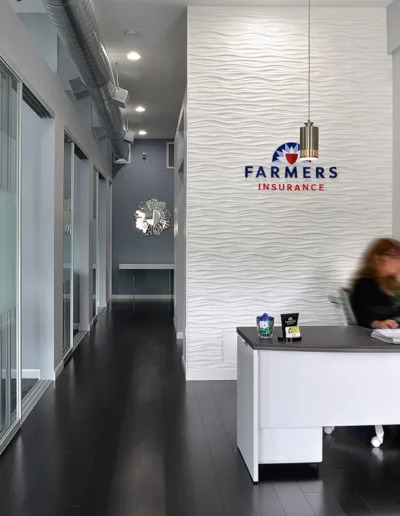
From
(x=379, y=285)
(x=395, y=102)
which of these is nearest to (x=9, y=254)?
(x=379, y=285)

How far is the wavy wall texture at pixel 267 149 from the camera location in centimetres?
688

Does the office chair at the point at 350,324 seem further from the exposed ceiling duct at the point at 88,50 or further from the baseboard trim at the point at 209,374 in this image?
the exposed ceiling duct at the point at 88,50

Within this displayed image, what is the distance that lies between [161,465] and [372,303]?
6.51 ft

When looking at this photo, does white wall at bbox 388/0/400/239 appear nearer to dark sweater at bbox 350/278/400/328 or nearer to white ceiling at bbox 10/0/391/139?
white ceiling at bbox 10/0/391/139

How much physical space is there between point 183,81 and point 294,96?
3664 mm

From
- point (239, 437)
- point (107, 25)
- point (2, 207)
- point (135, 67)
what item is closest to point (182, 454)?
point (239, 437)

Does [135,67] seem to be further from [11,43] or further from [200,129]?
[11,43]

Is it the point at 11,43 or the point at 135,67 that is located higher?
the point at 135,67

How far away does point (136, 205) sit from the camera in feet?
53.1

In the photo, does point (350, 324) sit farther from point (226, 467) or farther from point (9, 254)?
point (9, 254)

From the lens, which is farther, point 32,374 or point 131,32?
point 131,32

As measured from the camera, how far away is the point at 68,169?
26.2 ft

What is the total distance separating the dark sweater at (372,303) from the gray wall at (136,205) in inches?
455

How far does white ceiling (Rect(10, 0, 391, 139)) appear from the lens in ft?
22.1
